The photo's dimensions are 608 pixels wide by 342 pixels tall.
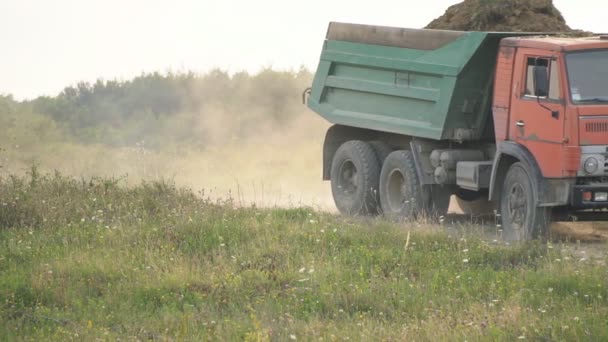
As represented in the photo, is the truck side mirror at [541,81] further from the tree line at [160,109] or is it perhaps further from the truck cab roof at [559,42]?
the tree line at [160,109]

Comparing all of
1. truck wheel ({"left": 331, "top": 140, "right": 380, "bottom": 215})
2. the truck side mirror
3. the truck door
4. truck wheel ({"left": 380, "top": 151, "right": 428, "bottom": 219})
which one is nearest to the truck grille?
the truck door

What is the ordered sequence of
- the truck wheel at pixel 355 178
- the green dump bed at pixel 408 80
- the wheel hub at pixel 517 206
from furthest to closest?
the truck wheel at pixel 355 178, the green dump bed at pixel 408 80, the wheel hub at pixel 517 206

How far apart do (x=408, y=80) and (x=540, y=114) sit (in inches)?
104

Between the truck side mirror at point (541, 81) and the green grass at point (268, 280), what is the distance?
5.68 ft

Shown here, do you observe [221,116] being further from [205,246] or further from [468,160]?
[205,246]

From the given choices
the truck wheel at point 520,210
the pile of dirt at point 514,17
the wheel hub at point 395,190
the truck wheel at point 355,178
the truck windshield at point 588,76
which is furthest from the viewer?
the truck wheel at point 355,178

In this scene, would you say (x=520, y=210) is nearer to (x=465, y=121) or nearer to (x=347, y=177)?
(x=465, y=121)

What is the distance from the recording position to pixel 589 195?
1310cm

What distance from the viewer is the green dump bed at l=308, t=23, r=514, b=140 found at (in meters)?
14.9

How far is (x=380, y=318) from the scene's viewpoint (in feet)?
33.7

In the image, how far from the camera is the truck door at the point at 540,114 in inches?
520

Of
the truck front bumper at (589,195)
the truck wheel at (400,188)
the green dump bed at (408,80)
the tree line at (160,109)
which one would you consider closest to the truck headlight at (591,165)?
the truck front bumper at (589,195)

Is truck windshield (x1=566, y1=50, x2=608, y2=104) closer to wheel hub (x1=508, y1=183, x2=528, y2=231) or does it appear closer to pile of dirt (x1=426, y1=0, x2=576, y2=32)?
wheel hub (x1=508, y1=183, x2=528, y2=231)

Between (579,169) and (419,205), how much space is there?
320 cm
